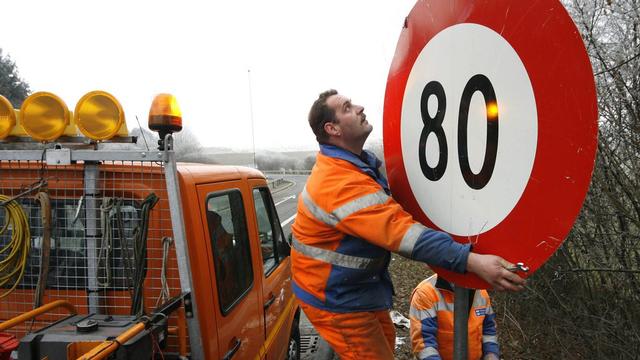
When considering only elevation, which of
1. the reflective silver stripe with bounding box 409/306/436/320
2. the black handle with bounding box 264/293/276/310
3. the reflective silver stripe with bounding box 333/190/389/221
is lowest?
the black handle with bounding box 264/293/276/310

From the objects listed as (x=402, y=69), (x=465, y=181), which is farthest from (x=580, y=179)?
(x=402, y=69)

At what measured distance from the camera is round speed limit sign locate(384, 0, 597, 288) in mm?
902

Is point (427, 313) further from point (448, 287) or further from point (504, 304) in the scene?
point (504, 304)

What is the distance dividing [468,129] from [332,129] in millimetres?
796

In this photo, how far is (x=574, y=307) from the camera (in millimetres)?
3141

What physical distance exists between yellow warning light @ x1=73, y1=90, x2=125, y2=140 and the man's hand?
63.5 inches

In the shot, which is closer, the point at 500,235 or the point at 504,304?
the point at 500,235

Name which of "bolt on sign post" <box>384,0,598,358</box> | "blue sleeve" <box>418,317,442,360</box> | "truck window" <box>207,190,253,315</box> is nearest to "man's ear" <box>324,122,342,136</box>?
"bolt on sign post" <box>384,0,598,358</box>

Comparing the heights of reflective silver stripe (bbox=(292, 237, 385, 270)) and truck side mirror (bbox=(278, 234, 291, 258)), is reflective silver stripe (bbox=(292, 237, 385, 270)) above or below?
above

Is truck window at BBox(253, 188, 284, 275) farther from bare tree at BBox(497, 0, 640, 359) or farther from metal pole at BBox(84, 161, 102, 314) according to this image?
bare tree at BBox(497, 0, 640, 359)

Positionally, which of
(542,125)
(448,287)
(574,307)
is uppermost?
(542,125)

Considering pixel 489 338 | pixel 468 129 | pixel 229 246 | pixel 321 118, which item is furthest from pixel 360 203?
pixel 489 338

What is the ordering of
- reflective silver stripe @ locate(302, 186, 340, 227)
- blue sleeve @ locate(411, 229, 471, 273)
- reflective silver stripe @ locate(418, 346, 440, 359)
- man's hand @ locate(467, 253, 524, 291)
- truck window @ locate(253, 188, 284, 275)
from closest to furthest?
1. man's hand @ locate(467, 253, 524, 291)
2. blue sleeve @ locate(411, 229, 471, 273)
3. reflective silver stripe @ locate(302, 186, 340, 227)
4. reflective silver stripe @ locate(418, 346, 440, 359)
5. truck window @ locate(253, 188, 284, 275)

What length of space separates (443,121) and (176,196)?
4.02 feet
